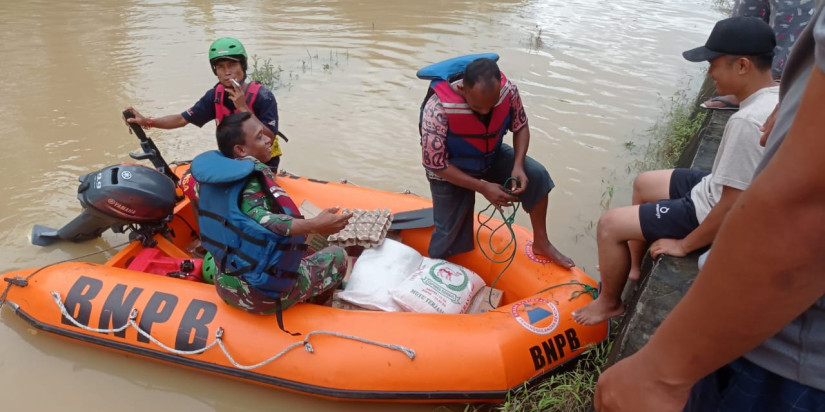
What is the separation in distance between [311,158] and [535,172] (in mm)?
3039

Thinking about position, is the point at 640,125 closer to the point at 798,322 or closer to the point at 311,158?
the point at 311,158

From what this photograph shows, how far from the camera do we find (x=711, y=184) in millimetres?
2225

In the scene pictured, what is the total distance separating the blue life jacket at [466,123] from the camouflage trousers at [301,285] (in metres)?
0.92

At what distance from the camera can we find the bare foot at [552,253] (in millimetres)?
3033

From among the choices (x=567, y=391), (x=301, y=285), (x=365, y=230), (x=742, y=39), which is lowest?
(x=567, y=391)

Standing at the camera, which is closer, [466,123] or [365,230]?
[466,123]

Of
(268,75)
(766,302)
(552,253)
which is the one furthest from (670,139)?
(766,302)

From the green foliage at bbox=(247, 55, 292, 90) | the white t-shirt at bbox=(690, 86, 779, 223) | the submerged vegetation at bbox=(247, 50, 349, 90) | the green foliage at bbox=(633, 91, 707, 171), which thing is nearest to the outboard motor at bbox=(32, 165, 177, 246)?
the white t-shirt at bbox=(690, 86, 779, 223)

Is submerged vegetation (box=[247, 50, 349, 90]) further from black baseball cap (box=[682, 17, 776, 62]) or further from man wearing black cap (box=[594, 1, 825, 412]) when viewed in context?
man wearing black cap (box=[594, 1, 825, 412])

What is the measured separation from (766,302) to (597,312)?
7.00 ft

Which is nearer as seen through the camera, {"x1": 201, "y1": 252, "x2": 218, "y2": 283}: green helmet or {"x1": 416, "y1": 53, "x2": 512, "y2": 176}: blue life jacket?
{"x1": 416, "y1": 53, "x2": 512, "y2": 176}: blue life jacket

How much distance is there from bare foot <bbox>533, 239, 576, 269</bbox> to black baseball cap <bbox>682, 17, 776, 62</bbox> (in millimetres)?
1331

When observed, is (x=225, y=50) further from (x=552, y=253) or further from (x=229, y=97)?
(x=552, y=253)

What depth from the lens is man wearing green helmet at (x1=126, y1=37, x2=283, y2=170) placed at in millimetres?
3520
